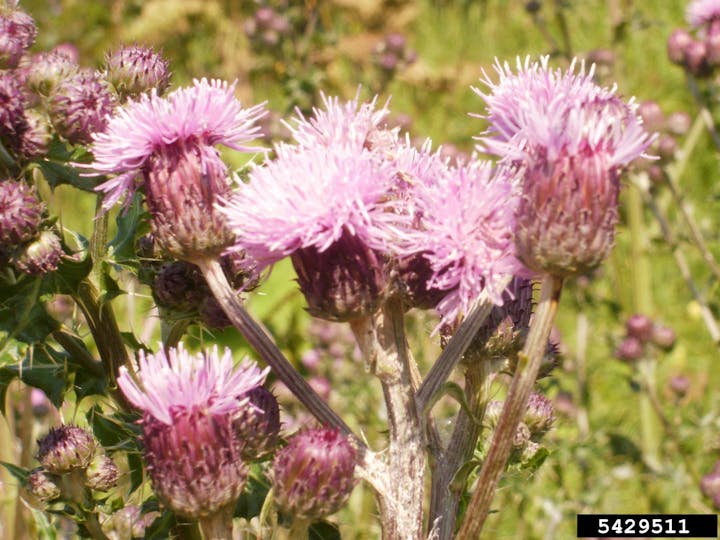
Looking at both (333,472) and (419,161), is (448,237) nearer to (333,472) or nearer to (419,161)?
(419,161)

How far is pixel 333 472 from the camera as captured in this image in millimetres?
1421

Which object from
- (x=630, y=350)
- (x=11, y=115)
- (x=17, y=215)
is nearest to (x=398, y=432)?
(x=17, y=215)

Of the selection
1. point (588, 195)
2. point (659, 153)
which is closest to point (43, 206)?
point (588, 195)

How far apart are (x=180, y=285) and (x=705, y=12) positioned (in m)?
3.47

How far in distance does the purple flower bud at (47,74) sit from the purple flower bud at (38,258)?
1.25 feet

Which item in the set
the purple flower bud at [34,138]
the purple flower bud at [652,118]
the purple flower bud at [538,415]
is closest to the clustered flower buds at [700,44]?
the purple flower bud at [652,118]

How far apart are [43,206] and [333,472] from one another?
85 cm

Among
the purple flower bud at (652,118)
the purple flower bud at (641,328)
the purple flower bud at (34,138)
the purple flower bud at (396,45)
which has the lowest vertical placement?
the purple flower bud at (34,138)

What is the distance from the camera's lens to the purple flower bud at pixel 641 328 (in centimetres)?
411

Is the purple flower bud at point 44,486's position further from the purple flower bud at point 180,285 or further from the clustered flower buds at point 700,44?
the clustered flower buds at point 700,44

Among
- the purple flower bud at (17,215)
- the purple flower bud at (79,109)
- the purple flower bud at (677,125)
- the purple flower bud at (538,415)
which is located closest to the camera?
the purple flower bud at (17,215)

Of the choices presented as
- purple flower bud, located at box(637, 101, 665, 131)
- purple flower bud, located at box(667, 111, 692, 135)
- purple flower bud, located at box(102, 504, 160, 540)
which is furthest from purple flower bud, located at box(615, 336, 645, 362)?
purple flower bud, located at box(102, 504, 160, 540)

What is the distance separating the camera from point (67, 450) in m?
1.84

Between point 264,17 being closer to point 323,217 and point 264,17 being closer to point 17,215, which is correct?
point 17,215
